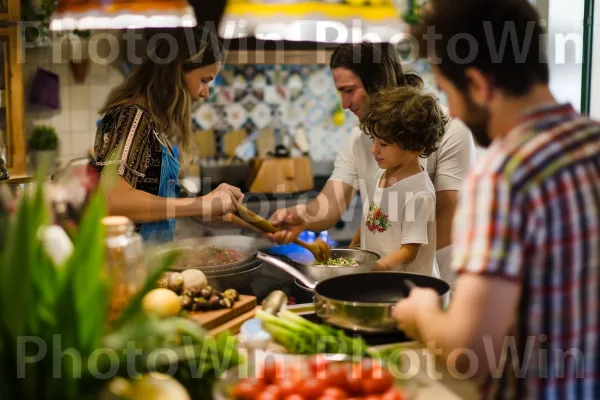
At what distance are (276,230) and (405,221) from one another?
1.58 ft

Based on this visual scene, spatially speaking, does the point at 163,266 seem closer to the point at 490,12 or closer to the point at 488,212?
the point at 488,212

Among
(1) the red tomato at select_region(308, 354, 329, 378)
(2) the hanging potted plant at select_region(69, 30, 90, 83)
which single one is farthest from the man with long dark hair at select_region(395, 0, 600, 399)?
(2) the hanging potted plant at select_region(69, 30, 90, 83)

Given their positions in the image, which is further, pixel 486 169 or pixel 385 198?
pixel 385 198

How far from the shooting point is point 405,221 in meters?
2.46

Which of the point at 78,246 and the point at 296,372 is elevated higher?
the point at 78,246

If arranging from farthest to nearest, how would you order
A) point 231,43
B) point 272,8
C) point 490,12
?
point 231,43 → point 272,8 → point 490,12

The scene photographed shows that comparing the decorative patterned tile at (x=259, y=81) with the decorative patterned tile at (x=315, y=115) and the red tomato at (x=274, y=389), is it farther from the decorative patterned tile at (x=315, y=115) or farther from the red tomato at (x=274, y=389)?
the red tomato at (x=274, y=389)

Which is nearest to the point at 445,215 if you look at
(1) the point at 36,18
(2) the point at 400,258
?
(2) the point at 400,258

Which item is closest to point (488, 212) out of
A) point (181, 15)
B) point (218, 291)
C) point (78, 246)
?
point (78, 246)

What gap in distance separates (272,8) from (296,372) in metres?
1.33

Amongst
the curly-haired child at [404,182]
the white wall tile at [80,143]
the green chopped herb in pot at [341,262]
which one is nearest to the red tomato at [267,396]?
the green chopped herb in pot at [341,262]

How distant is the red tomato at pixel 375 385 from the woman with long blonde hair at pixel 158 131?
126 cm

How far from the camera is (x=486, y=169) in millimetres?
1255

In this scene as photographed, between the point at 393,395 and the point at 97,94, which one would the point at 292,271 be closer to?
the point at 393,395
